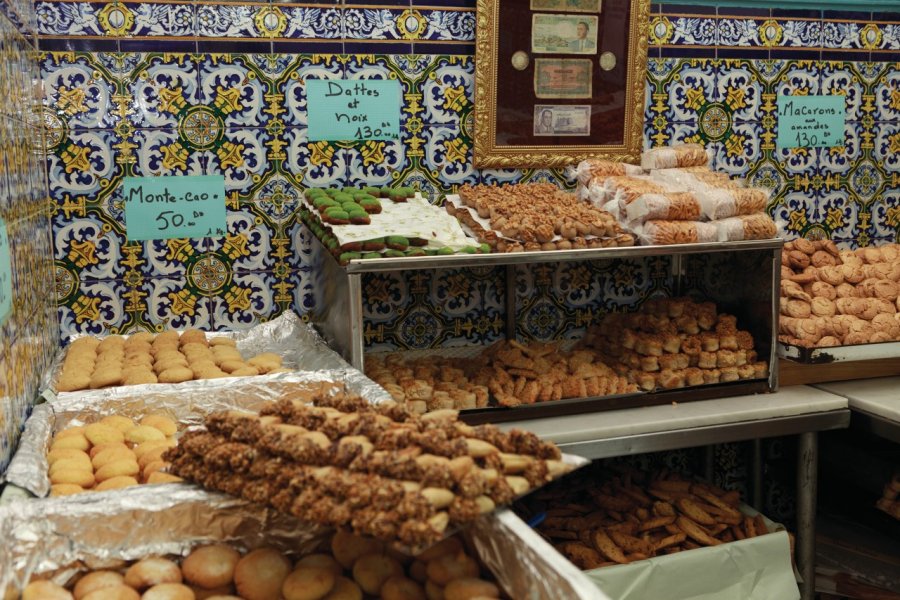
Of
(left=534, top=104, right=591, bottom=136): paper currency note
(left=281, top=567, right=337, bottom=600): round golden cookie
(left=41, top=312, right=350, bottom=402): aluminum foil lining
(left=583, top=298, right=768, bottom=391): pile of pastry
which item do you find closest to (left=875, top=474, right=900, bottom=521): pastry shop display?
(left=583, top=298, right=768, bottom=391): pile of pastry


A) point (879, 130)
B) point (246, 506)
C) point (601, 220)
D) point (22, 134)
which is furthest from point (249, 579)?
point (879, 130)

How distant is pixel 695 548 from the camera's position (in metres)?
2.75

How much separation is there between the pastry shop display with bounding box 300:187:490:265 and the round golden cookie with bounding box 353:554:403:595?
44.1 inches

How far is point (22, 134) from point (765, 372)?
244 centimetres

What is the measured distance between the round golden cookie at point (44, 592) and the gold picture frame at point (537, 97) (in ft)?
7.17

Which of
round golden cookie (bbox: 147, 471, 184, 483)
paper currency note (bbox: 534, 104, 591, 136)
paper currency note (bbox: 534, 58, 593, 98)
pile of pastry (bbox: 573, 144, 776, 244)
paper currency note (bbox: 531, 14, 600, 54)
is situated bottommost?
round golden cookie (bbox: 147, 471, 184, 483)

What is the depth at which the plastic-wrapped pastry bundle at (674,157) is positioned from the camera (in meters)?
3.11

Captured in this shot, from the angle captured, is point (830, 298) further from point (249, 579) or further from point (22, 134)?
point (22, 134)

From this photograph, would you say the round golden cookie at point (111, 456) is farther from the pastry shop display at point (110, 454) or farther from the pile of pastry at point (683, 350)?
the pile of pastry at point (683, 350)

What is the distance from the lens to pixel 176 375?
228 cm

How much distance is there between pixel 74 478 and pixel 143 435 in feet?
0.84

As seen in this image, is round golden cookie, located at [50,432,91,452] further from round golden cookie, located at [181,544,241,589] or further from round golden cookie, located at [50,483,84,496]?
round golden cookie, located at [181,544,241,589]

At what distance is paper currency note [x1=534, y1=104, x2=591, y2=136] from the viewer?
10.4ft

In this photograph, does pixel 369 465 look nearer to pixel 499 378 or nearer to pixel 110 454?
pixel 110 454
